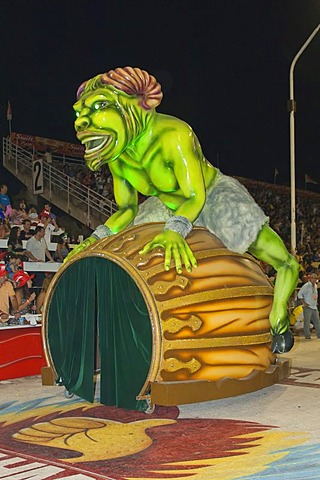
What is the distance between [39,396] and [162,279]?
200cm

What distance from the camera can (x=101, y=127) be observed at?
468 cm

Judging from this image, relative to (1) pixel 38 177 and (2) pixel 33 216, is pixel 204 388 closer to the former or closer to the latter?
(2) pixel 33 216

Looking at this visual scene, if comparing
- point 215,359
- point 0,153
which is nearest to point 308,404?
point 215,359

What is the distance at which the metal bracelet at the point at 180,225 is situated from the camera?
15.2 ft

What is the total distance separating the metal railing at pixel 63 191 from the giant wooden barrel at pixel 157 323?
10.6 m

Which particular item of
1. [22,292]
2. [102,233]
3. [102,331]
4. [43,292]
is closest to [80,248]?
[102,233]

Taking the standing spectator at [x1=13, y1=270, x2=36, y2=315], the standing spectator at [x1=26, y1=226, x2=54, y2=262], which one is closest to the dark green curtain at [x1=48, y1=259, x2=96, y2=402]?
the standing spectator at [x1=13, y1=270, x2=36, y2=315]

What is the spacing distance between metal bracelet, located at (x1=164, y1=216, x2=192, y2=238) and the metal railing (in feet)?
36.0

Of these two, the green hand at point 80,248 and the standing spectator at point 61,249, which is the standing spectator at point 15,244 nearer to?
the standing spectator at point 61,249

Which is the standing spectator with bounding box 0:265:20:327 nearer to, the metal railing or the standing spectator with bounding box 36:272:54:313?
the standing spectator with bounding box 36:272:54:313

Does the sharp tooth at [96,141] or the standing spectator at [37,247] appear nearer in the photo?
the sharp tooth at [96,141]

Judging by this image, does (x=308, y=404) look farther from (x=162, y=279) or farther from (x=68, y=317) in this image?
(x=68, y=317)

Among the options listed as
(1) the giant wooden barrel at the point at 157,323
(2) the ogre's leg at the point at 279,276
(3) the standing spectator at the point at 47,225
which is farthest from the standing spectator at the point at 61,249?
(2) the ogre's leg at the point at 279,276

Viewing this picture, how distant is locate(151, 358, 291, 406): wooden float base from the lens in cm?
427
